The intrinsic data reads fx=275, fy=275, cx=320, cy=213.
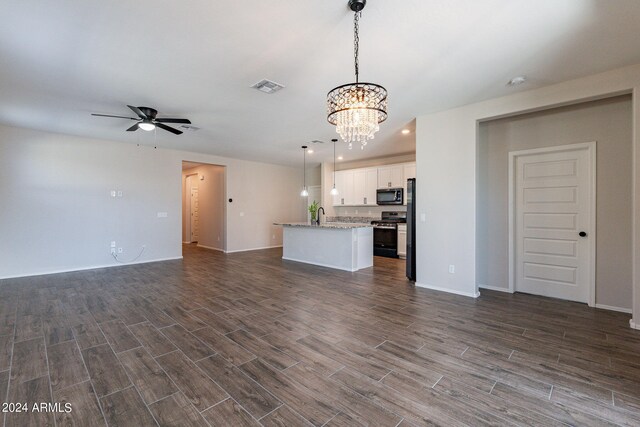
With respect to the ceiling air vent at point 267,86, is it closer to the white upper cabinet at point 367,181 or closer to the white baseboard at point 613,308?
the white upper cabinet at point 367,181

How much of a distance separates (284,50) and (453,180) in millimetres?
3054

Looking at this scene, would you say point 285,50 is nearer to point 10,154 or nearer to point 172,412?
point 172,412

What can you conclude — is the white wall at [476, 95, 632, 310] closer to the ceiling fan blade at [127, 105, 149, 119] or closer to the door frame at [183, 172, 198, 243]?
the ceiling fan blade at [127, 105, 149, 119]

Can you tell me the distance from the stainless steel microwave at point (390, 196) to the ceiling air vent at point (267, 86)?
4764 millimetres

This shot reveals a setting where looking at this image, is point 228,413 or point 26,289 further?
point 26,289

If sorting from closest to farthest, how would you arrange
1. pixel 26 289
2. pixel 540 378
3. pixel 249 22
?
pixel 540 378 → pixel 249 22 → pixel 26 289

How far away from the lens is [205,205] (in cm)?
923

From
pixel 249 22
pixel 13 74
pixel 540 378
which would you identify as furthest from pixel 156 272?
pixel 540 378

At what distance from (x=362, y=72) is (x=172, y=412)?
346 cm

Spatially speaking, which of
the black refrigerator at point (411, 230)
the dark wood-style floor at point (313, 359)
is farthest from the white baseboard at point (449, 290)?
the black refrigerator at point (411, 230)

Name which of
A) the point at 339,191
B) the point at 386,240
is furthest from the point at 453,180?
the point at 339,191

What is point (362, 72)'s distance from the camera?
10.2 feet

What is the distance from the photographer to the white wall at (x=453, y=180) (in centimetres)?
365

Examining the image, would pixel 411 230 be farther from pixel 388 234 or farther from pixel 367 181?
pixel 367 181
